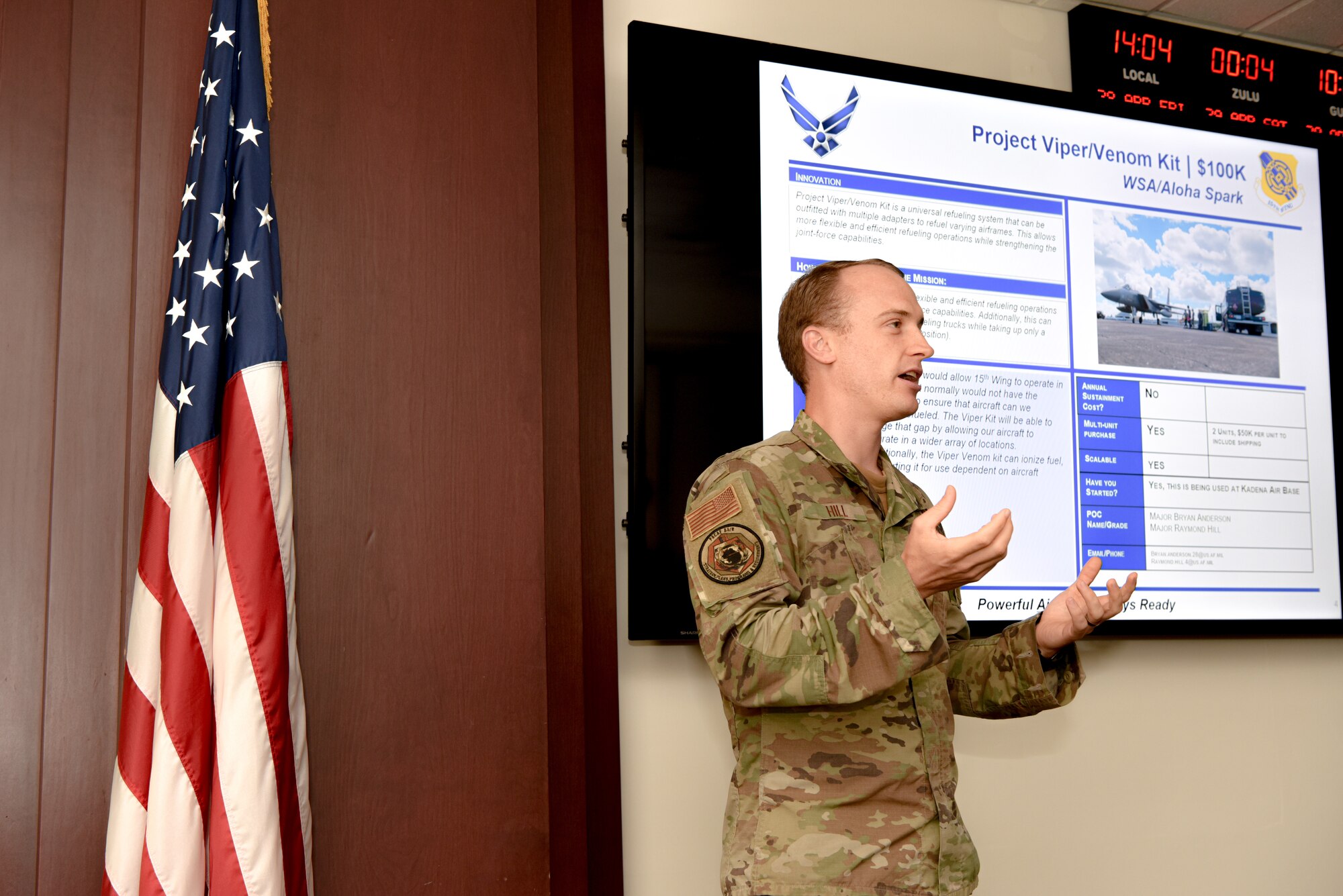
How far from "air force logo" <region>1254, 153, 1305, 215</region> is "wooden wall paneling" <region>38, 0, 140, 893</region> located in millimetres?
2803

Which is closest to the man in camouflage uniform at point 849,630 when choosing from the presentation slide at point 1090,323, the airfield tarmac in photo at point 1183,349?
the presentation slide at point 1090,323

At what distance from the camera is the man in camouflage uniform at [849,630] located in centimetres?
135

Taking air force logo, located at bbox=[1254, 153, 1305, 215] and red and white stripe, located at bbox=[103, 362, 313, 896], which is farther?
air force logo, located at bbox=[1254, 153, 1305, 215]

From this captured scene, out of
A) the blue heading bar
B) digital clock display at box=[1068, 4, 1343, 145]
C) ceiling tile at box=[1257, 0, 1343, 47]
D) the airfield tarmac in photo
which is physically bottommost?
the airfield tarmac in photo

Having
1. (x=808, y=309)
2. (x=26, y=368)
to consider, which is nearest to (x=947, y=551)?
(x=808, y=309)

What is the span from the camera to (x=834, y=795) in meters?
1.49

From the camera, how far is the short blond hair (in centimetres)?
180

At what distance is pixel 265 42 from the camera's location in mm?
1946

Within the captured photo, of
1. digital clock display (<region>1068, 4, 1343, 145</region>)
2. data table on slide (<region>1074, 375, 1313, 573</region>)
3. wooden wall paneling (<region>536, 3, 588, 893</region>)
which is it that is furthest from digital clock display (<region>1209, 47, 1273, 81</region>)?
wooden wall paneling (<region>536, 3, 588, 893</region>)

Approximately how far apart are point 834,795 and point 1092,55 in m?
2.28

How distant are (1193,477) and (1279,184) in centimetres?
91

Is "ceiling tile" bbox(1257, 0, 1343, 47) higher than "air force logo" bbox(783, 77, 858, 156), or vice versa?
"ceiling tile" bbox(1257, 0, 1343, 47)

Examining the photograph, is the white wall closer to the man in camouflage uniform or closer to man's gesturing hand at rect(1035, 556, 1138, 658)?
the man in camouflage uniform

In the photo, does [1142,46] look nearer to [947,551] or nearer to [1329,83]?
[1329,83]
